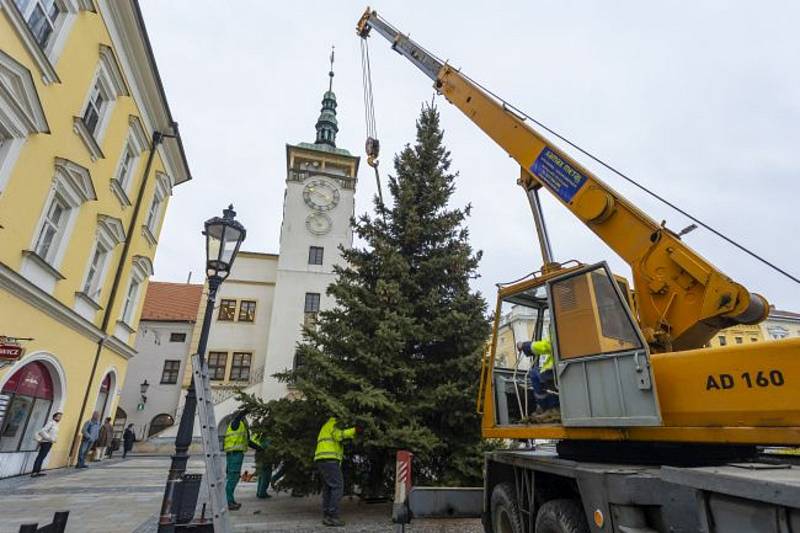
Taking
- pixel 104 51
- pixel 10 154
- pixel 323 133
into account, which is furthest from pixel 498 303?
pixel 323 133

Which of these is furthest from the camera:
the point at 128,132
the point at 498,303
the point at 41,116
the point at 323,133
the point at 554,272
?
the point at 323,133

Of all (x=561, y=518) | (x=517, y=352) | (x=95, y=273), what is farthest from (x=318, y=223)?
(x=561, y=518)

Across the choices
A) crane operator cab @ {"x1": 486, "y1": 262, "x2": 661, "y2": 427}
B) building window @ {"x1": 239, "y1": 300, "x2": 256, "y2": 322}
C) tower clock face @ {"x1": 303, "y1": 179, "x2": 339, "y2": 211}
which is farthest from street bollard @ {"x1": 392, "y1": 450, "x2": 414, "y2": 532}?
tower clock face @ {"x1": 303, "y1": 179, "x2": 339, "y2": 211}

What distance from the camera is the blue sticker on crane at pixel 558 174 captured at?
6156 mm

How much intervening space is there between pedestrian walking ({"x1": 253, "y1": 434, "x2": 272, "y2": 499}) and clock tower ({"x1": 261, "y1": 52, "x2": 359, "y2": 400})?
61.4ft

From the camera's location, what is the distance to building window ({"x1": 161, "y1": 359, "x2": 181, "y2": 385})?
1177 inches

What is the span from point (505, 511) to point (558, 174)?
461cm

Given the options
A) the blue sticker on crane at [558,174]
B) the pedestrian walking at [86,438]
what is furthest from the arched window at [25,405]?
the blue sticker on crane at [558,174]

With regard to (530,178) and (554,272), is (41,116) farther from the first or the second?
(554,272)

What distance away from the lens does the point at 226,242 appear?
588 centimetres

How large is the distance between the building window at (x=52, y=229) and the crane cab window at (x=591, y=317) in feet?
41.7

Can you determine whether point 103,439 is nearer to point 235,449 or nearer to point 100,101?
point 235,449

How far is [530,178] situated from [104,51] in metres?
13.2

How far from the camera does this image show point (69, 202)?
12.1m
